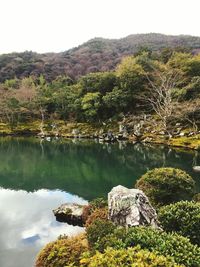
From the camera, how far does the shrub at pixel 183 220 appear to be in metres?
10.3

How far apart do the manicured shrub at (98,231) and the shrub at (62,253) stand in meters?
0.60

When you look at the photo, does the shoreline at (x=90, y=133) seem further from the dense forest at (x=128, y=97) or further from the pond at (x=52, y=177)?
the pond at (x=52, y=177)

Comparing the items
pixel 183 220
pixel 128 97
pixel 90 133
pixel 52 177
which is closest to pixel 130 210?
pixel 183 220

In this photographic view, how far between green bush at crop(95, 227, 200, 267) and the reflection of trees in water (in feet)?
45.5

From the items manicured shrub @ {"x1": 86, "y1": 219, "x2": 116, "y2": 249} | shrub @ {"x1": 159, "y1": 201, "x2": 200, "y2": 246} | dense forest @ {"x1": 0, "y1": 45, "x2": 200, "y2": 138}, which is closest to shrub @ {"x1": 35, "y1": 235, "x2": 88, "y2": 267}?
manicured shrub @ {"x1": 86, "y1": 219, "x2": 116, "y2": 249}

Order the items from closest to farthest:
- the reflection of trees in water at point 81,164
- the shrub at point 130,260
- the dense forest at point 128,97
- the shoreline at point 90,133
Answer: the shrub at point 130,260 → the reflection of trees in water at point 81,164 → the shoreline at point 90,133 → the dense forest at point 128,97

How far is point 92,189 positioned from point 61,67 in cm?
10363

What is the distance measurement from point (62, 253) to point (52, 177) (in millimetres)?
19099

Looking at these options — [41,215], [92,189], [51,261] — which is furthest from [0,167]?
[51,261]

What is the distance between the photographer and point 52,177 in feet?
96.5

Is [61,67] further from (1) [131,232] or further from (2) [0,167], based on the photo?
(1) [131,232]

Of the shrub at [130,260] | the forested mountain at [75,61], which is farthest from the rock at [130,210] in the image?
the forested mountain at [75,61]

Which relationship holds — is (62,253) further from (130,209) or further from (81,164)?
(81,164)

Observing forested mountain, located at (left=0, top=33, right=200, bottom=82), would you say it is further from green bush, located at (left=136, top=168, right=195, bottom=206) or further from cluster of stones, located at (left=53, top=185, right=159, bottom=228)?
cluster of stones, located at (left=53, top=185, right=159, bottom=228)
